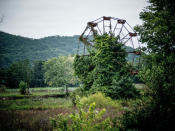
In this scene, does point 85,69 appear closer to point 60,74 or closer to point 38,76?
point 60,74

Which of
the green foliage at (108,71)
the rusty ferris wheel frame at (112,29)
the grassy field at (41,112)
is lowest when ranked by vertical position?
the grassy field at (41,112)

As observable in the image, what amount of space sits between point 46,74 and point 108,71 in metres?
41.8

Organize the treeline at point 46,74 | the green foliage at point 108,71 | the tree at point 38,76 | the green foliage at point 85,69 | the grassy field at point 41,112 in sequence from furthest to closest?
the tree at point 38,76 < the treeline at point 46,74 < the green foliage at point 85,69 < the green foliage at point 108,71 < the grassy field at point 41,112

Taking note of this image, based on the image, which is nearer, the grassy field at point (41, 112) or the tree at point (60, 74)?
the grassy field at point (41, 112)

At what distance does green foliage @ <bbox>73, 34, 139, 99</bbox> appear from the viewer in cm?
1184

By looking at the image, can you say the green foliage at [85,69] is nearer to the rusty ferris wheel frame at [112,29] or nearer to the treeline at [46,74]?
the rusty ferris wheel frame at [112,29]

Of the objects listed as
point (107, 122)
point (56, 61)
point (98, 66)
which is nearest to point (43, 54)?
point (56, 61)

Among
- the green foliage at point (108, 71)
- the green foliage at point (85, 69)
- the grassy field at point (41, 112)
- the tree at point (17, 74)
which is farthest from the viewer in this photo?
the tree at point (17, 74)

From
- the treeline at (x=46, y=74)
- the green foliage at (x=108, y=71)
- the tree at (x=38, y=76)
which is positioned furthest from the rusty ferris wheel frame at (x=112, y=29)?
the tree at (x=38, y=76)

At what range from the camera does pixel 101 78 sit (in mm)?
12516

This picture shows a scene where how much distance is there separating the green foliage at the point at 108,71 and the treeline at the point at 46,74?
104 ft

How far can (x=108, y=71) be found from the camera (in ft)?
40.9

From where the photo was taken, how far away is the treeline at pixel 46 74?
46.7 m

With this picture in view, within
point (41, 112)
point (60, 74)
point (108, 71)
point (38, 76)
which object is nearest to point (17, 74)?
point (38, 76)
